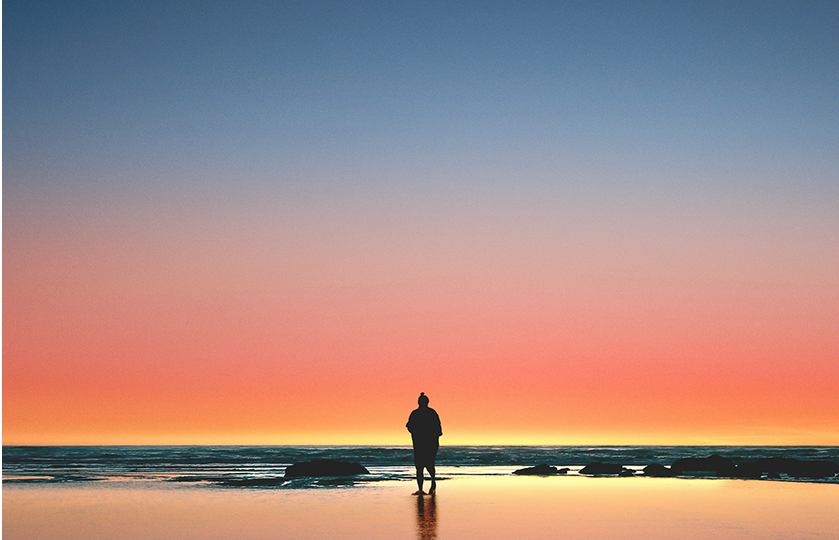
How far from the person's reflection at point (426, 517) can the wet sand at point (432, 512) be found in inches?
0.6

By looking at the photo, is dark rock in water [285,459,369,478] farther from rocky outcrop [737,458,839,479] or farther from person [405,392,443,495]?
→ rocky outcrop [737,458,839,479]

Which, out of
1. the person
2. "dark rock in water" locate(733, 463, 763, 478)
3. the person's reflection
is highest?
the person

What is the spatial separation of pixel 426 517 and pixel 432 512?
846 millimetres

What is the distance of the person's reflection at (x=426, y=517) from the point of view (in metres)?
9.59

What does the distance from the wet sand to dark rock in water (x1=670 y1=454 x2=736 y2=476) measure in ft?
21.5

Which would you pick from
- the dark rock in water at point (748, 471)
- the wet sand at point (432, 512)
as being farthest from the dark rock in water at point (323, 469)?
the dark rock in water at point (748, 471)

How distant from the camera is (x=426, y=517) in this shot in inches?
460

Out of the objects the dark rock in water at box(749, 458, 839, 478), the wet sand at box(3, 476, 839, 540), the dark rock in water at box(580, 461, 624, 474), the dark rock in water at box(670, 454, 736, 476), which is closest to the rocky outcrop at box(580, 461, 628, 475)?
the dark rock in water at box(580, 461, 624, 474)

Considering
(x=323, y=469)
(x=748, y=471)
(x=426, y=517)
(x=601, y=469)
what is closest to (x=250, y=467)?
(x=323, y=469)

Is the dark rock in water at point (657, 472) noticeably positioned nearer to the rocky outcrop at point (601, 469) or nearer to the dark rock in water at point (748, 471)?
the rocky outcrop at point (601, 469)

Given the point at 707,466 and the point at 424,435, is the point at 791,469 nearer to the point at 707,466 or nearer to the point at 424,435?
the point at 707,466

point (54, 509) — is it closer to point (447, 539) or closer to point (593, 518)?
point (447, 539)

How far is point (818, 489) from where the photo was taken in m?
18.0

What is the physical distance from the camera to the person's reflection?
31.5 feet
